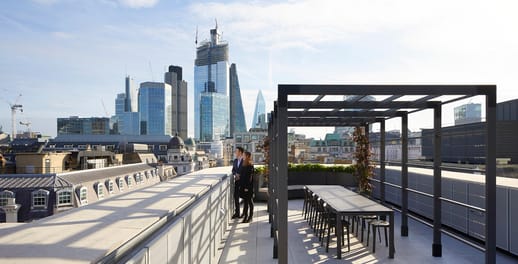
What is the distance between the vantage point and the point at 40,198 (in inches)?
1088

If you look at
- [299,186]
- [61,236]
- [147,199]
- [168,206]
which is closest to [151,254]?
[61,236]

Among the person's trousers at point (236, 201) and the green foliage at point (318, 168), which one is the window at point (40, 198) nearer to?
the green foliage at point (318, 168)

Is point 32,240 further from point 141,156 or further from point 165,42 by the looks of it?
point 141,156

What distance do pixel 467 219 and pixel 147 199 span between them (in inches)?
216

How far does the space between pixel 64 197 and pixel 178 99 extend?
161 meters

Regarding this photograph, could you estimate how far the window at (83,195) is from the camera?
1088 inches

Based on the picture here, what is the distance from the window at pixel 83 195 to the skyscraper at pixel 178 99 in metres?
148

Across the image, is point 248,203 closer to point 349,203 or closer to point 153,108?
point 349,203

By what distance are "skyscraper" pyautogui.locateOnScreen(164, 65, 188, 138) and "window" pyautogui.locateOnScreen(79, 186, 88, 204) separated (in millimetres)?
147824

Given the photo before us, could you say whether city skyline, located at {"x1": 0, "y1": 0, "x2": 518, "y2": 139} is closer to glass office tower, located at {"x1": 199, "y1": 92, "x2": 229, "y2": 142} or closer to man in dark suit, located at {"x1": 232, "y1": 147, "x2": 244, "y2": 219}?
man in dark suit, located at {"x1": 232, "y1": 147, "x2": 244, "y2": 219}

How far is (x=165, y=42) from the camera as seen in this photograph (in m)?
12.9

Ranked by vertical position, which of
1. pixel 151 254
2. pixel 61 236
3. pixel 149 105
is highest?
pixel 149 105

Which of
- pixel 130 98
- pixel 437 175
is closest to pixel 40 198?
pixel 437 175

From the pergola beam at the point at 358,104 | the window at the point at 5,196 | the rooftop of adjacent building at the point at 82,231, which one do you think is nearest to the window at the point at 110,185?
the window at the point at 5,196
